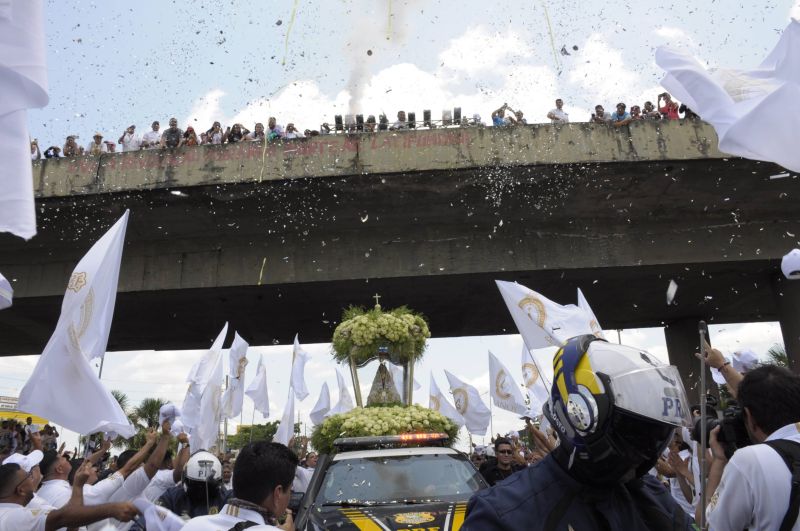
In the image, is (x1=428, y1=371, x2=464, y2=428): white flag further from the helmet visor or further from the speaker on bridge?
the helmet visor

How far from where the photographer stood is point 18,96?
3.03 m

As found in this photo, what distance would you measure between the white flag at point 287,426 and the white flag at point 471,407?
144 inches

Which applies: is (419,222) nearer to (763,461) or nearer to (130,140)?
(130,140)

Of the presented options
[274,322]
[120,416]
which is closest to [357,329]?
[120,416]

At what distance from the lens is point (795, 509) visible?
2.29 meters

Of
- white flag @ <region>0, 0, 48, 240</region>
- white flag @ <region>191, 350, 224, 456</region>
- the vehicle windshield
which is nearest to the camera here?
white flag @ <region>0, 0, 48, 240</region>

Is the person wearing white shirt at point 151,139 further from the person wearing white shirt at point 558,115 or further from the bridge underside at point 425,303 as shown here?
the person wearing white shirt at point 558,115

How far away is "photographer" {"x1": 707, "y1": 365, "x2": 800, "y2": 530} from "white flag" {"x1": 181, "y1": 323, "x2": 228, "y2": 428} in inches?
348

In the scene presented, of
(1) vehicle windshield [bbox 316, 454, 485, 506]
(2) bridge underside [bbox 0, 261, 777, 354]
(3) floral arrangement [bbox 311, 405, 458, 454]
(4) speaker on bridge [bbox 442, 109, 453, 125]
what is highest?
(4) speaker on bridge [bbox 442, 109, 453, 125]

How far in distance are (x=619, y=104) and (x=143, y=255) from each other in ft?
41.2

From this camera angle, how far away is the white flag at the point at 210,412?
9875 millimetres

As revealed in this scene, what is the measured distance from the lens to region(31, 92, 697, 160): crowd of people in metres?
14.3

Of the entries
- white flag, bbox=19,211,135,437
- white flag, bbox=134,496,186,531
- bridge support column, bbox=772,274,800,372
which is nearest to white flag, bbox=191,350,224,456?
white flag, bbox=19,211,135,437

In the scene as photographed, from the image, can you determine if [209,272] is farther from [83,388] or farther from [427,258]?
[83,388]
